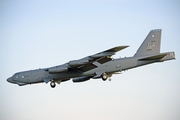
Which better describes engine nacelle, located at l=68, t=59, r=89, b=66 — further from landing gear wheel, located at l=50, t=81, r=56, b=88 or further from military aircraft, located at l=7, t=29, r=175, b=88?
landing gear wheel, located at l=50, t=81, r=56, b=88

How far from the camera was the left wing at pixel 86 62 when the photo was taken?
3925 centimetres

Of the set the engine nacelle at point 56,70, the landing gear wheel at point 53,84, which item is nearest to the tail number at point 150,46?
the engine nacelle at point 56,70

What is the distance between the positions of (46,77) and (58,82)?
1867 millimetres

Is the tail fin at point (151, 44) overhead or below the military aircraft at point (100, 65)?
overhead

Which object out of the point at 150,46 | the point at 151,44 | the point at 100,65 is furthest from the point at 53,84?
the point at 151,44

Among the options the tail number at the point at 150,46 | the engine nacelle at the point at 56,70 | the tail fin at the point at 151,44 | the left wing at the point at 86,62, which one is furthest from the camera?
the tail number at the point at 150,46

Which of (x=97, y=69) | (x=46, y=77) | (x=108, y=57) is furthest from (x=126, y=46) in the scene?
(x=46, y=77)

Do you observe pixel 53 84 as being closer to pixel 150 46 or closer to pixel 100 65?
pixel 100 65

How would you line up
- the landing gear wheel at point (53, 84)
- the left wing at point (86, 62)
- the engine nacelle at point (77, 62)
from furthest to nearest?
the landing gear wheel at point (53, 84)
the engine nacelle at point (77, 62)
the left wing at point (86, 62)

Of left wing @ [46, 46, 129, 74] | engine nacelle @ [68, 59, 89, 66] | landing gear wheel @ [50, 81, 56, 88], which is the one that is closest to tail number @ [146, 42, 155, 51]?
left wing @ [46, 46, 129, 74]

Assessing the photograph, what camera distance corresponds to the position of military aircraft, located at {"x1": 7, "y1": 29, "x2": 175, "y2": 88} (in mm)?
41500

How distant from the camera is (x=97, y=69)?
43.2 m

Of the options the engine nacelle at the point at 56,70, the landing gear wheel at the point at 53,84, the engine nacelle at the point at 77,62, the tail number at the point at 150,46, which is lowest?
the landing gear wheel at the point at 53,84

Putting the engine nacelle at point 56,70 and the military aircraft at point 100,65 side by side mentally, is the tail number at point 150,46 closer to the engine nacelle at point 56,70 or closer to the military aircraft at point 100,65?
the military aircraft at point 100,65
